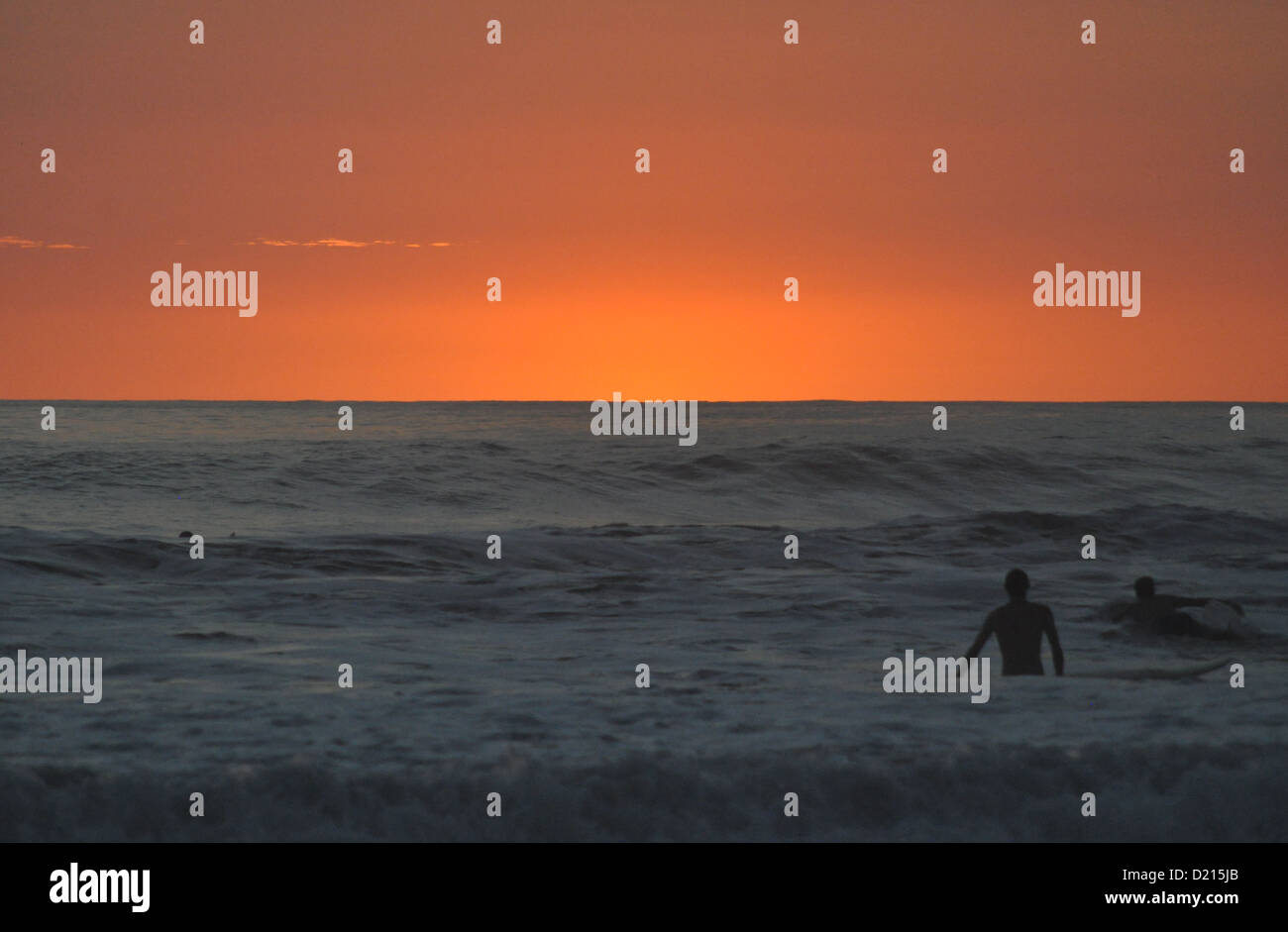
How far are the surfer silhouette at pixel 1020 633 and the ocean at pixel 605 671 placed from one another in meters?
0.29

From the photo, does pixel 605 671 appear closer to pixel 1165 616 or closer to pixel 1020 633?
pixel 1020 633

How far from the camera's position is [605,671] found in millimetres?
12914

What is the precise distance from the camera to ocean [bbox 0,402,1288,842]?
9.01 m

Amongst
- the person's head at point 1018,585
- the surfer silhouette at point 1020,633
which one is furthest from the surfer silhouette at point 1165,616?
the person's head at point 1018,585

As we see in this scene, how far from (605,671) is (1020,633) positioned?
4.13 metres

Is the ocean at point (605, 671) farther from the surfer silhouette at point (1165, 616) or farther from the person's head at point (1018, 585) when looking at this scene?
the person's head at point (1018, 585)

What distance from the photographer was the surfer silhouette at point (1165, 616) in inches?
573

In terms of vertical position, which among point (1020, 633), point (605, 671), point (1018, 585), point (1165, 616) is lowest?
point (605, 671)

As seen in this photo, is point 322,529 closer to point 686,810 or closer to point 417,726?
point 417,726

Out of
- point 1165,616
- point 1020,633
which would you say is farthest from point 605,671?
point 1165,616

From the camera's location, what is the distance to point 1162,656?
13.5 meters
